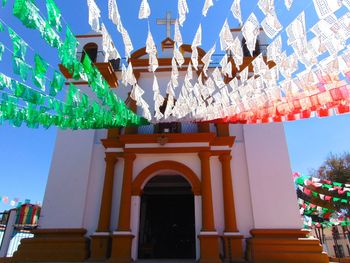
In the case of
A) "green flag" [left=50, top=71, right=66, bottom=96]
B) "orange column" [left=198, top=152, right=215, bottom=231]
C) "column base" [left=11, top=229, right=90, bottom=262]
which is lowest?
"column base" [left=11, top=229, right=90, bottom=262]

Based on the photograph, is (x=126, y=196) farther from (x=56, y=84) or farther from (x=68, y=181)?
(x=56, y=84)

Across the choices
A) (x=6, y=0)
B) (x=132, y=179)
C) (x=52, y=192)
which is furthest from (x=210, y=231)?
(x=6, y=0)

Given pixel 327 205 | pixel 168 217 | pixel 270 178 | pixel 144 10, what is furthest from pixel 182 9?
pixel 327 205

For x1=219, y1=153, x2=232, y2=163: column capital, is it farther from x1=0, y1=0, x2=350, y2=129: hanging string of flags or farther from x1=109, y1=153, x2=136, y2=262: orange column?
x1=109, y1=153, x2=136, y2=262: orange column

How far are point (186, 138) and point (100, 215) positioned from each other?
329 cm

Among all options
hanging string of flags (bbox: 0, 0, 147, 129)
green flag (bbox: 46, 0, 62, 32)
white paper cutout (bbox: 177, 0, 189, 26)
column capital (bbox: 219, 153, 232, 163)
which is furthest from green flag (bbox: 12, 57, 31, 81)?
column capital (bbox: 219, 153, 232, 163)

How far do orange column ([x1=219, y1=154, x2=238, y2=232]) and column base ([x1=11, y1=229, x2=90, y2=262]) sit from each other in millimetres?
3906

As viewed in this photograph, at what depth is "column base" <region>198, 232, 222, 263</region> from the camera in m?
7.03

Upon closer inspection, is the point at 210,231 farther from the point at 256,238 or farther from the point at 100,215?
the point at 100,215

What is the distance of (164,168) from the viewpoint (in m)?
8.31

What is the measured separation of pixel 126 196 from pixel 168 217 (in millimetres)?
3888

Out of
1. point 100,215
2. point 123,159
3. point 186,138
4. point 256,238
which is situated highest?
point 186,138

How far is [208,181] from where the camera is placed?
26.0 ft

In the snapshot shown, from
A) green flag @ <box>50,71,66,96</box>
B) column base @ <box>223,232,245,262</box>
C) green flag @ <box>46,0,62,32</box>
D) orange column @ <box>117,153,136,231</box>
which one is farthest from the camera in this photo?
orange column @ <box>117,153,136,231</box>
